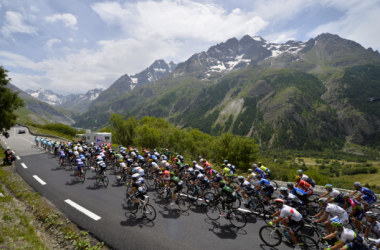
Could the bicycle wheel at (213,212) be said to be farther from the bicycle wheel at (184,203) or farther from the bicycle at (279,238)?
the bicycle at (279,238)

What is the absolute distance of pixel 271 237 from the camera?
26.5 ft

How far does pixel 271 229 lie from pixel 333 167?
169440mm

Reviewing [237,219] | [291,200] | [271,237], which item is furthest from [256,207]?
[271,237]

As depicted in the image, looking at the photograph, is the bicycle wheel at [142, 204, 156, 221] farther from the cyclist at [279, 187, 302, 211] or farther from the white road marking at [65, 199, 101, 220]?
the cyclist at [279, 187, 302, 211]

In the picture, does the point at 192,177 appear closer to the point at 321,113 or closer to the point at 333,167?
the point at 333,167

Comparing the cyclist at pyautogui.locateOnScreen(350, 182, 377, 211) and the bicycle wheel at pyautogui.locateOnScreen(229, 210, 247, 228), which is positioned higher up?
the cyclist at pyautogui.locateOnScreen(350, 182, 377, 211)

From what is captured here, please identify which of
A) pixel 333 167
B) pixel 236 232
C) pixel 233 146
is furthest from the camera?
pixel 333 167

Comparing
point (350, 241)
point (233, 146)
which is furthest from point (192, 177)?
point (233, 146)

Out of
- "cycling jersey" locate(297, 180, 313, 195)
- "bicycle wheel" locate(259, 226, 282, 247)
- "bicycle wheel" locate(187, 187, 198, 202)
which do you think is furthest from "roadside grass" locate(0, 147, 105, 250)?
"cycling jersey" locate(297, 180, 313, 195)

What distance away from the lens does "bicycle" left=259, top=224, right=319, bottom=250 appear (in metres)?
7.30

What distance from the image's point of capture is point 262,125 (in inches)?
7766

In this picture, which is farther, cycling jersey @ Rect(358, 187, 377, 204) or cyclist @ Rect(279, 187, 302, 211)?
cycling jersey @ Rect(358, 187, 377, 204)

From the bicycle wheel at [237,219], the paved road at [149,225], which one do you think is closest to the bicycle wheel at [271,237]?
the paved road at [149,225]

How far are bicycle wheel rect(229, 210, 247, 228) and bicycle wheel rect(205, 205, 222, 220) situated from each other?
859mm
